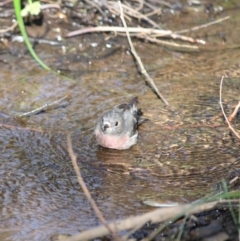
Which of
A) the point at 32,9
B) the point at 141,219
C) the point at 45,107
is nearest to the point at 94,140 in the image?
the point at 45,107

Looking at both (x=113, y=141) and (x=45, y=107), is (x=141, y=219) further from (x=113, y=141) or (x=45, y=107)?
(x=45, y=107)

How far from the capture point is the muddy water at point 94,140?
5.34 m

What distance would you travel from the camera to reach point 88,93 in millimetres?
7645

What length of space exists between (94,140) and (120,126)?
0.35m

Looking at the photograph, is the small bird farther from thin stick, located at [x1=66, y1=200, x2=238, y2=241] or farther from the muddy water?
thin stick, located at [x1=66, y1=200, x2=238, y2=241]

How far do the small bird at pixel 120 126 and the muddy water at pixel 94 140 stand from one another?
0.09m

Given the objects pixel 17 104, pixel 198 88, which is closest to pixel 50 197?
pixel 17 104

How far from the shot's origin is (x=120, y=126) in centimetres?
695

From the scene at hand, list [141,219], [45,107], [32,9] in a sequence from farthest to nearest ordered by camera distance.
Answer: [32,9] < [45,107] < [141,219]

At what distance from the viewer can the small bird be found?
653 centimetres

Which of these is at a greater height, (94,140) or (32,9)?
(32,9)

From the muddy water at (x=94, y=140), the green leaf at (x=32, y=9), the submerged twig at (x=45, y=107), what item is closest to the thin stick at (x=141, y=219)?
the muddy water at (x=94, y=140)

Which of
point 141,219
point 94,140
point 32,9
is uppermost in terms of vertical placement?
point 141,219

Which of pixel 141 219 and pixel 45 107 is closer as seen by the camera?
pixel 141 219
